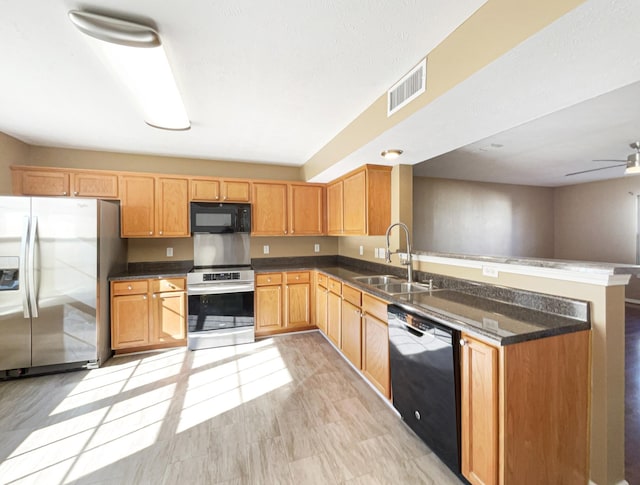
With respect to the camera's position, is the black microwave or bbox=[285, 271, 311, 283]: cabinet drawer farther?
bbox=[285, 271, 311, 283]: cabinet drawer

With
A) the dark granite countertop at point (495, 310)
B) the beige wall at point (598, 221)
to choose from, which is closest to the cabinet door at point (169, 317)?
the dark granite countertop at point (495, 310)

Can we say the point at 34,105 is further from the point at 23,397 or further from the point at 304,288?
the point at 304,288

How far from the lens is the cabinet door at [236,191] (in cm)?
376

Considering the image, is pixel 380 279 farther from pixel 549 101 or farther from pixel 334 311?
pixel 549 101

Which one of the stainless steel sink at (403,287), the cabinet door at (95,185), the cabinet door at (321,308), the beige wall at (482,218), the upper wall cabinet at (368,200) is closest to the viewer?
the stainless steel sink at (403,287)

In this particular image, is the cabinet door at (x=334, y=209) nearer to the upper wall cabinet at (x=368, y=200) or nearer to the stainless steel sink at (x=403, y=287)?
the upper wall cabinet at (x=368, y=200)

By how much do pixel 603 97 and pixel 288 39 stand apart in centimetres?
267

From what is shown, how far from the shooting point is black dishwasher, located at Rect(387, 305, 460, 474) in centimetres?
151

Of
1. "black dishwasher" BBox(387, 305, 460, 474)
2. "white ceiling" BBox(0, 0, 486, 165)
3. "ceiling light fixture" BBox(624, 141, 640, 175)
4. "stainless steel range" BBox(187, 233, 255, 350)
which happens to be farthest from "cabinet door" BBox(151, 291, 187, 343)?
"ceiling light fixture" BBox(624, 141, 640, 175)

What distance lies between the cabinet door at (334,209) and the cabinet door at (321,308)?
2.70ft

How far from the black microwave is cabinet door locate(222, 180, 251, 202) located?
4.9 inches

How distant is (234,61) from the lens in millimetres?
1712

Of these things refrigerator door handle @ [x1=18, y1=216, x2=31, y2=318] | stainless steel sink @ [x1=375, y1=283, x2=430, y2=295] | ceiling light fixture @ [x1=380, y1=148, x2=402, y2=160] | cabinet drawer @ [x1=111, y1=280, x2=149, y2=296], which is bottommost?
cabinet drawer @ [x1=111, y1=280, x2=149, y2=296]

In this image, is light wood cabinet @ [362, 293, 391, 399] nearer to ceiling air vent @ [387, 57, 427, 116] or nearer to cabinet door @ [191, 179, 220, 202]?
ceiling air vent @ [387, 57, 427, 116]
